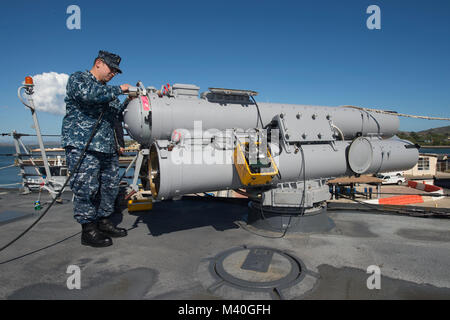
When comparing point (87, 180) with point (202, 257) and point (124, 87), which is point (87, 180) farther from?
point (202, 257)

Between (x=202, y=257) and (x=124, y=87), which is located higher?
(x=124, y=87)

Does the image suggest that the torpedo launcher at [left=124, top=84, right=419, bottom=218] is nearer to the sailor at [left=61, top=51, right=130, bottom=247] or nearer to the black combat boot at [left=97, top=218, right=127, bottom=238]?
the sailor at [left=61, top=51, right=130, bottom=247]

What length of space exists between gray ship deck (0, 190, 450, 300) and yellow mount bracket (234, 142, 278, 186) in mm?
894

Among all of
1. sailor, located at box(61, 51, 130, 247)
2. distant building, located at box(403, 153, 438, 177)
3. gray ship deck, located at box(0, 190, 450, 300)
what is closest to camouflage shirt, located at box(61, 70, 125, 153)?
sailor, located at box(61, 51, 130, 247)

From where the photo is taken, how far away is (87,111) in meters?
3.63

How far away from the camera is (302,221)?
431cm

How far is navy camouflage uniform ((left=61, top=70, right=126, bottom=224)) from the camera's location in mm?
3398

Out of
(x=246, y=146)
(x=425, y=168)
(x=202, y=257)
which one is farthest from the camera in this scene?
(x=425, y=168)

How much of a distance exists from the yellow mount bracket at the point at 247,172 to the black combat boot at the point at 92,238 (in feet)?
6.73

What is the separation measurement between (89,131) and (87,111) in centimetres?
28

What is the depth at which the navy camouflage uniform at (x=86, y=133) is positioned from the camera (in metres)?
3.40

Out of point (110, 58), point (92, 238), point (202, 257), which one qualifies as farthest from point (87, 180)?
point (202, 257)

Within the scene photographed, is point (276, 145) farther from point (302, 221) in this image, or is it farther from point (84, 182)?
point (84, 182)
